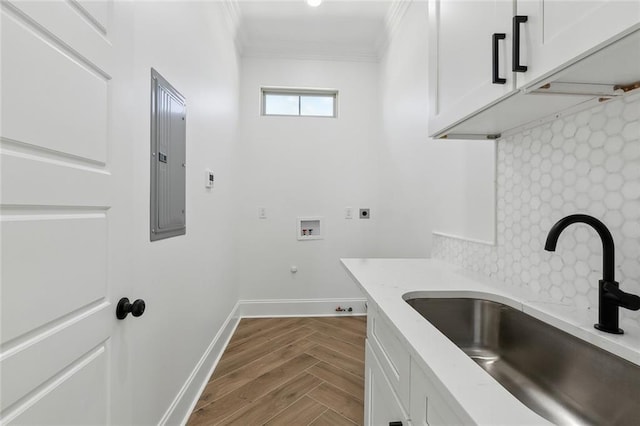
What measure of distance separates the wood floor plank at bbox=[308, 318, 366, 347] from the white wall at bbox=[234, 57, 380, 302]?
Result: 1.14ft

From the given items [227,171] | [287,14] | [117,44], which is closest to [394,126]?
[287,14]

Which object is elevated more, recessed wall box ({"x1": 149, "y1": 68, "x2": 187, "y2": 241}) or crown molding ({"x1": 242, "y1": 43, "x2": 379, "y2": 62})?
crown molding ({"x1": 242, "y1": 43, "x2": 379, "y2": 62})

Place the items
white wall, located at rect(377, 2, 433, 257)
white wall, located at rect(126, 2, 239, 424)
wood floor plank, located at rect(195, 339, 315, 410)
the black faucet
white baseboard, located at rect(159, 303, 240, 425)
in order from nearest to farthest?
the black faucet
white wall, located at rect(126, 2, 239, 424)
white baseboard, located at rect(159, 303, 240, 425)
wood floor plank, located at rect(195, 339, 315, 410)
white wall, located at rect(377, 2, 433, 257)

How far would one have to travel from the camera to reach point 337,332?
8.98ft

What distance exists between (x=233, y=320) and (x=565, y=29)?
2956mm

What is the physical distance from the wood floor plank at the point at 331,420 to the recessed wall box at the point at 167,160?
1303 millimetres

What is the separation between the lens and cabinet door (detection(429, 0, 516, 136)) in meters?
0.77

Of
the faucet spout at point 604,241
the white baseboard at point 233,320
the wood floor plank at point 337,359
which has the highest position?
the faucet spout at point 604,241

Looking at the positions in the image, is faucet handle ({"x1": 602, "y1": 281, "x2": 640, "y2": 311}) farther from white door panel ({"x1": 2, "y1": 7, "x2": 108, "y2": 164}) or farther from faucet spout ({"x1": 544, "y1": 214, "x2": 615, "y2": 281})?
white door panel ({"x1": 2, "y1": 7, "x2": 108, "y2": 164})

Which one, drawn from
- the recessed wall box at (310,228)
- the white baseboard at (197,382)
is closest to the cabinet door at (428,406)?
the white baseboard at (197,382)

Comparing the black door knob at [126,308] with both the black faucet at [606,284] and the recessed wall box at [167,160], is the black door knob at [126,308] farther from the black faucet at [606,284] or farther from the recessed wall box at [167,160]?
the black faucet at [606,284]

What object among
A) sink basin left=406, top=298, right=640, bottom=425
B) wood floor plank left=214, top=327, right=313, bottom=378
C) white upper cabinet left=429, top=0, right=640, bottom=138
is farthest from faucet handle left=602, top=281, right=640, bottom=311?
wood floor plank left=214, top=327, right=313, bottom=378

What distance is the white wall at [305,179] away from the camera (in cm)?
313

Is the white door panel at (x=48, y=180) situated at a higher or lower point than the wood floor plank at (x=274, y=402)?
higher
